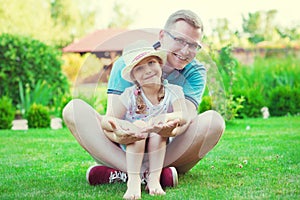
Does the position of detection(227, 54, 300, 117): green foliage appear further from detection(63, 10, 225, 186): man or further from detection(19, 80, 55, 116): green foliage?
detection(63, 10, 225, 186): man

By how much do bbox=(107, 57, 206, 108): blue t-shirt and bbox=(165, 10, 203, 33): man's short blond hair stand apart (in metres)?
0.20

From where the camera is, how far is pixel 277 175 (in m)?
3.38

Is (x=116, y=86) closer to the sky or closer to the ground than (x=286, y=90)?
closer to the sky

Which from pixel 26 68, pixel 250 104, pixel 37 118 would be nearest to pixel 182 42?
pixel 37 118

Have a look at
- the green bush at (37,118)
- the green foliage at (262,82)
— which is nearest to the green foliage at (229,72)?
the green foliage at (262,82)

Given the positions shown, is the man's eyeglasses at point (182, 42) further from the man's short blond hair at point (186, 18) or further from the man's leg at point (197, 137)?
the man's leg at point (197, 137)

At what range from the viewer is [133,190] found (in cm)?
281

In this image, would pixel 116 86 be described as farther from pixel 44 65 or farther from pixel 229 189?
pixel 44 65

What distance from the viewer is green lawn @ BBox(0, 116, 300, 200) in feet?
9.62

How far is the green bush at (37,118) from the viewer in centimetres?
741

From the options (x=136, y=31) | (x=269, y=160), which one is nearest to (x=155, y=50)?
(x=136, y=31)

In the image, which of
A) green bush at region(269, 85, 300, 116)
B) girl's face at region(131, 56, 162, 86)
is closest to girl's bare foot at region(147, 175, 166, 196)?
girl's face at region(131, 56, 162, 86)

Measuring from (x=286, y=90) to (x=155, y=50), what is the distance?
6025 millimetres

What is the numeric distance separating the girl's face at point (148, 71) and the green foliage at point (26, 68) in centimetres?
668
